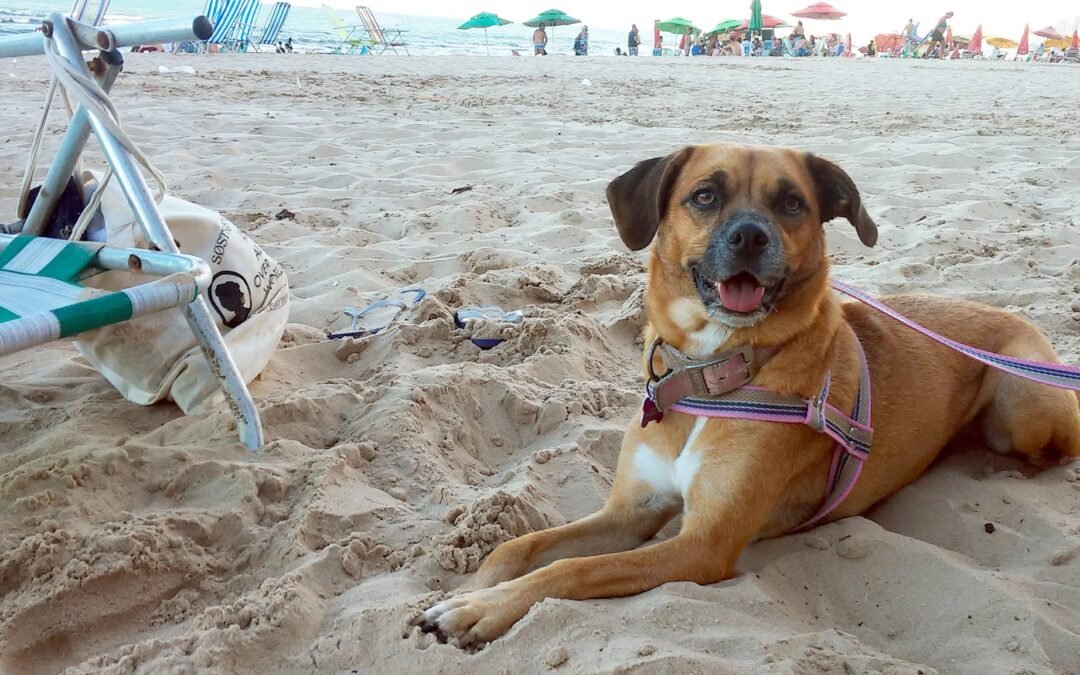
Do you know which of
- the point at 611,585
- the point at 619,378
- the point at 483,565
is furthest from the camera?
the point at 619,378

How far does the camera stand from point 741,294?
2449 mm

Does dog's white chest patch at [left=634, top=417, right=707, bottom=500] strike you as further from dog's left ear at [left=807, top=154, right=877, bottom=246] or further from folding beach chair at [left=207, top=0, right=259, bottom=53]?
folding beach chair at [left=207, top=0, right=259, bottom=53]

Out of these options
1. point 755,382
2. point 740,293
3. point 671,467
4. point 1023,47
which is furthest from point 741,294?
point 1023,47

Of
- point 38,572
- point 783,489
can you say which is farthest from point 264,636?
point 783,489

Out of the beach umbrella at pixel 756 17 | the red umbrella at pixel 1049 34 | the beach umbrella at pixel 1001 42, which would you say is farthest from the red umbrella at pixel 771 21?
the red umbrella at pixel 1049 34

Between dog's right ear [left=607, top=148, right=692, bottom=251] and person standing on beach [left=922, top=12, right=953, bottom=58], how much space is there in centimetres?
3832

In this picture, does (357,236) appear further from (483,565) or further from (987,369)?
(987,369)

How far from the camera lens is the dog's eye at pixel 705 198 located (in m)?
2.61

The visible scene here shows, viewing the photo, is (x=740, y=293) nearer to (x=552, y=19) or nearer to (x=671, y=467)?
(x=671, y=467)

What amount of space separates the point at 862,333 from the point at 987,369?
555 millimetres

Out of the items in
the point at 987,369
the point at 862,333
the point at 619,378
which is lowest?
the point at 619,378

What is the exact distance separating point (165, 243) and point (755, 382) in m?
2.01

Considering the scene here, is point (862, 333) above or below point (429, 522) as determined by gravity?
above

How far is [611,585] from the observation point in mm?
2086
